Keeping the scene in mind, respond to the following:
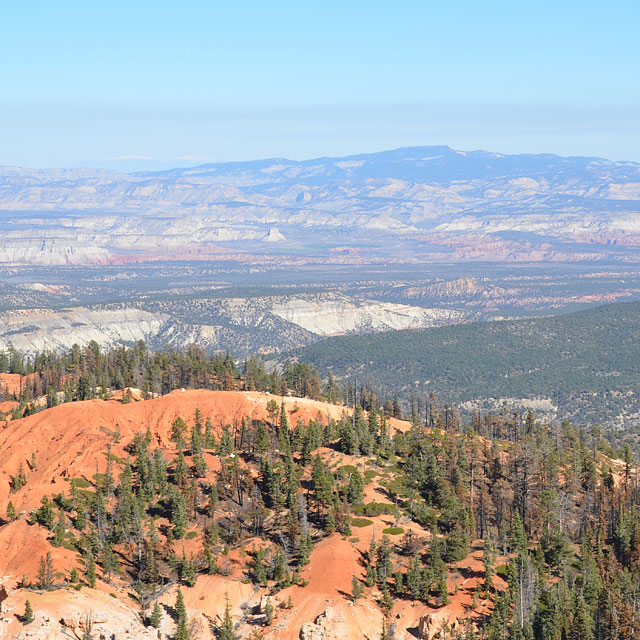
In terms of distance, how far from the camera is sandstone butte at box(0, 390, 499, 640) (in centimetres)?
8438

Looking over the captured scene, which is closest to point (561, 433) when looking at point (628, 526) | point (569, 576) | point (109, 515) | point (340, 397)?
point (340, 397)

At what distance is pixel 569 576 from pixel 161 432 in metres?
56.2

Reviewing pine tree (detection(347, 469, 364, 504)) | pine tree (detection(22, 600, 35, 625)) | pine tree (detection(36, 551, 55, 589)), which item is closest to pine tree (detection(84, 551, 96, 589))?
pine tree (detection(36, 551, 55, 589))

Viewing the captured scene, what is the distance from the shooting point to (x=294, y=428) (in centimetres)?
12962

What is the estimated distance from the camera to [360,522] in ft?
342

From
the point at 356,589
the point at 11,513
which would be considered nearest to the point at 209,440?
the point at 11,513

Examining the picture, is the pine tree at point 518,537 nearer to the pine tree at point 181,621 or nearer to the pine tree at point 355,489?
the pine tree at point 355,489

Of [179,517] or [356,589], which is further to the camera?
[179,517]

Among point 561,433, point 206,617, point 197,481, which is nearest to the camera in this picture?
point 206,617

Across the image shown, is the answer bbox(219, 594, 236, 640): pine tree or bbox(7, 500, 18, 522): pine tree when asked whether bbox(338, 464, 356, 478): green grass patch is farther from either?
bbox(7, 500, 18, 522): pine tree

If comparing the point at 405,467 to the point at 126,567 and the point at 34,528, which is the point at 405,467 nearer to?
the point at 126,567

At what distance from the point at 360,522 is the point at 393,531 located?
154 inches

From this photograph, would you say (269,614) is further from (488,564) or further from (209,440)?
(209,440)

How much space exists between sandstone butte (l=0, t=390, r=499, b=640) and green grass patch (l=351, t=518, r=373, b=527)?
85 centimetres
